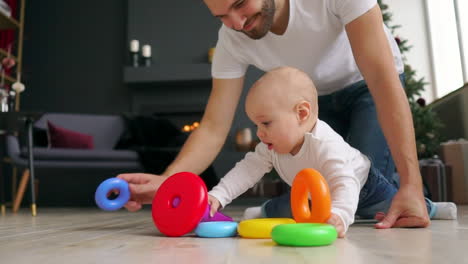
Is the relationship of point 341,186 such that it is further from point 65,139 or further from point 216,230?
point 65,139

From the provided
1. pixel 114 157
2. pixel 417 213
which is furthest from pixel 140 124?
pixel 417 213

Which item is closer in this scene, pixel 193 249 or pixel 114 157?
pixel 193 249

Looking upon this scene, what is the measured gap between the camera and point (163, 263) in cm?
67

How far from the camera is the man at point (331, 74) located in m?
1.15

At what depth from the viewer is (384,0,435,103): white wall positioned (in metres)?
4.80

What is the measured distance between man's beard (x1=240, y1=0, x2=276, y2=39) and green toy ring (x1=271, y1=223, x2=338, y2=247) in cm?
69

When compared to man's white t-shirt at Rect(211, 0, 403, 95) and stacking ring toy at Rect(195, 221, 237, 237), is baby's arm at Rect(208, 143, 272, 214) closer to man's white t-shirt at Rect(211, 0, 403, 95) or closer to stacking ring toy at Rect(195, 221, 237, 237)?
stacking ring toy at Rect(195, 221, 237, 237)

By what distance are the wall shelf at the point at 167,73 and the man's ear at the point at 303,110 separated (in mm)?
4042

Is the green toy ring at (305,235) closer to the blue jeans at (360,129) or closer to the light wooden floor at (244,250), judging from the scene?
the light wooden floor at (244,250)

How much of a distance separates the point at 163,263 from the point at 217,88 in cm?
97

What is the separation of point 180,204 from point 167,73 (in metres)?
4.21

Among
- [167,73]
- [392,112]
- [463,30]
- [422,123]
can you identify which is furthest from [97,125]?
[392,112]

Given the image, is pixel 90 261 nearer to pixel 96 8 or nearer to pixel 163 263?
pixel 163 263

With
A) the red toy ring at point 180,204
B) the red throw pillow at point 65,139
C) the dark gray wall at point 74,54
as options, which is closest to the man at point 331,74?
the red toy ring at point 180,204
